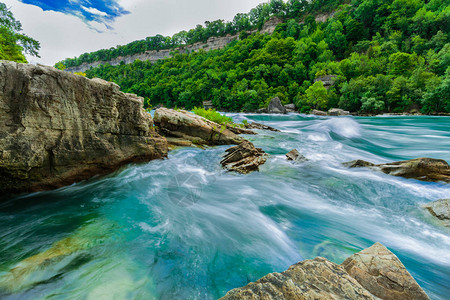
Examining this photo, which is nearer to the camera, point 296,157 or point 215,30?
point 296,157

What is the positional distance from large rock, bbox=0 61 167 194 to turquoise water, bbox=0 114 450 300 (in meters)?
0.52

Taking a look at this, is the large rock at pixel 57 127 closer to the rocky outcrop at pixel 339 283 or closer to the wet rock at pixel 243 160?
the wet rock at pixel 243 160

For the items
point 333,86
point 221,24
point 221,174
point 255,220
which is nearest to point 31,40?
point 221,174

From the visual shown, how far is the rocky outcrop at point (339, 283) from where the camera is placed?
54.1 inches

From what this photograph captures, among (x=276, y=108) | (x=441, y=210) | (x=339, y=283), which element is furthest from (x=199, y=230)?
(x=276, y=108)

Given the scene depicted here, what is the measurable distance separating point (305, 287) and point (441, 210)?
4.46 meters

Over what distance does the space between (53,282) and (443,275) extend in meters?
5.35

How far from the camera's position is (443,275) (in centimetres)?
264

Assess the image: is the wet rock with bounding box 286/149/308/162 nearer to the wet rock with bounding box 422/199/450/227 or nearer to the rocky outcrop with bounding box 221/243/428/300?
the wet rock with bounding box 422/199/450/227

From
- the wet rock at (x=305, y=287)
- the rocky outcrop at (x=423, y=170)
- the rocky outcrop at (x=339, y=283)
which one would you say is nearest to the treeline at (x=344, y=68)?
the rocky outcrop at (x=423, y=170)

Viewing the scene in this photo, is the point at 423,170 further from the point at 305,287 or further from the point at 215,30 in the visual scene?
the point at 215,30

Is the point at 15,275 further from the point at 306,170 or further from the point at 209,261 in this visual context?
the point at 306,170

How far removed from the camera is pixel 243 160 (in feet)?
22.9

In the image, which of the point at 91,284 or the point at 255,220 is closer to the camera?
the point at 91,284
